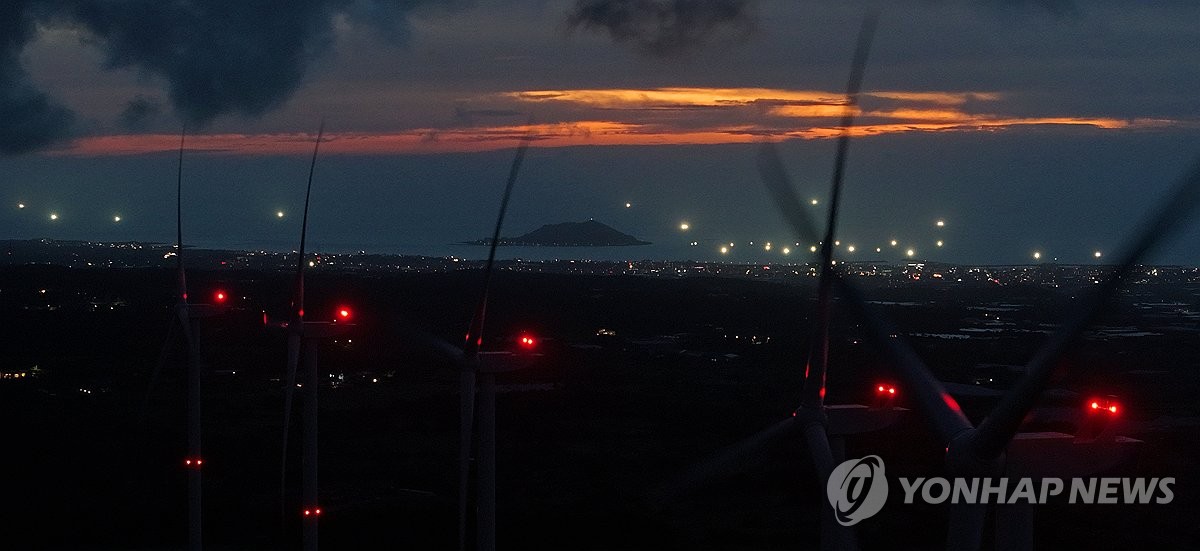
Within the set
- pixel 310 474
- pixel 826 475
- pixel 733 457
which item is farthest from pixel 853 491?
pixel 310 474

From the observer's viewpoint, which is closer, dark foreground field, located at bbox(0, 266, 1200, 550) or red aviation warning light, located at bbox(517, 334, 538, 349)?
red aviation warning light, located at bbox(517, 334, 538, 349)

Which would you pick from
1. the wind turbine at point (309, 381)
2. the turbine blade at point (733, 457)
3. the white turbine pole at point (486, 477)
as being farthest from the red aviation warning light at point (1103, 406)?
the wind turbine at point (309, 381)

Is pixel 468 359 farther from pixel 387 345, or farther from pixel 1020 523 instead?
pixel 387 345

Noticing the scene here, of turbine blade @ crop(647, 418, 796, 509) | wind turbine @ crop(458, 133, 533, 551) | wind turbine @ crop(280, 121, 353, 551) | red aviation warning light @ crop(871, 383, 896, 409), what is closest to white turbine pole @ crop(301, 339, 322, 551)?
wind turbine @ crop(280, 121, 353, 551)

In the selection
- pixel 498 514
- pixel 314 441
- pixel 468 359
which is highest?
pixel 468 359

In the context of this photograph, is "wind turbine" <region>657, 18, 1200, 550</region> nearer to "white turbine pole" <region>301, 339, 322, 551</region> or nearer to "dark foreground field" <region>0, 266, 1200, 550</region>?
"dark foreground field" <region>0, 266, 1200, 550</region>

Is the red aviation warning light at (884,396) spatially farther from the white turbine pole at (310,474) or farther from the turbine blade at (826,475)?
the white turbine pole at (310,474)

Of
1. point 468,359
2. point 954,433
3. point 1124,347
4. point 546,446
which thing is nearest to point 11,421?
point 546,446

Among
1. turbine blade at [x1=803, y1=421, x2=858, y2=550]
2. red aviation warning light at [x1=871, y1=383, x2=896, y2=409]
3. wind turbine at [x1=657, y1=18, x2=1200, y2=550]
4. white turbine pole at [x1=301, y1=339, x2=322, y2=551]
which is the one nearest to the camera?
wind turbine at [x1=657, y1=18, x2=1200, y2=550]
